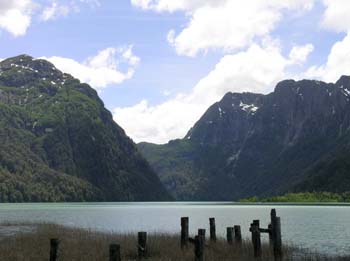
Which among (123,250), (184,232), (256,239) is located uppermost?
(184,232)

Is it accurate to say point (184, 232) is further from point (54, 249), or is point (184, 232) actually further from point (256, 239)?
point (54, 249)

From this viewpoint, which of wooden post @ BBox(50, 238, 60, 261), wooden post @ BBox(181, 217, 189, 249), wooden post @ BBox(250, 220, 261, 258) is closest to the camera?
wooden post @ BBox(50, 238, 60, 261)

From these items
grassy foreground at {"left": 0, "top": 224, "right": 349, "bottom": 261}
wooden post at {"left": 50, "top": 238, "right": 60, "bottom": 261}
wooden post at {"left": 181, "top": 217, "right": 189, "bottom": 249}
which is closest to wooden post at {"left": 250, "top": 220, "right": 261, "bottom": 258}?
grassy foreground at {"left": 0, "top": 224, "right": 349, "bottom": 261}

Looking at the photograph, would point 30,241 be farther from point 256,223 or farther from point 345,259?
point 345,259

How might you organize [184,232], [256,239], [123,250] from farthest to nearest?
[184,232] < [123,250] < [256,239]

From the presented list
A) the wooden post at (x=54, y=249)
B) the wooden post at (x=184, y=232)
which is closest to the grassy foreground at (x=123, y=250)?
the wooden post at (x=184, y=232)

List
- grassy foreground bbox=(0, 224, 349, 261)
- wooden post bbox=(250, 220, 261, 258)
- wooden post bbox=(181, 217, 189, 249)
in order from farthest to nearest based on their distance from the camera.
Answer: wooden post bbox=(181, 217, 189, 249)
wooden post bbox=(250, 220, 261, 258)
grassy foreground bbox=(0, 224, 349, 261)

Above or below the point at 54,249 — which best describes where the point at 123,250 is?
below

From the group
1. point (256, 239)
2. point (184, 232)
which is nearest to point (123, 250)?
point (184, 232)

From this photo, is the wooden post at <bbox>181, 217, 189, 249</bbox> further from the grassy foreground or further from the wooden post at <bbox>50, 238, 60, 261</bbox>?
the wooden post at <bbox>50, 238, 60, 261</bbox>

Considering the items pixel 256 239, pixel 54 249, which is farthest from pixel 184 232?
pixel 54 249

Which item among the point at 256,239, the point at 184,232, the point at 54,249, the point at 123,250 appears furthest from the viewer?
the point at 184,232

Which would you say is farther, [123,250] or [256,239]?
[123,250]

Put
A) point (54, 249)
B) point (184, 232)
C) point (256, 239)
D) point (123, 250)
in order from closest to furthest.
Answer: point (54, 249), point (256, 239), point (123, 250), point (184, 232)
